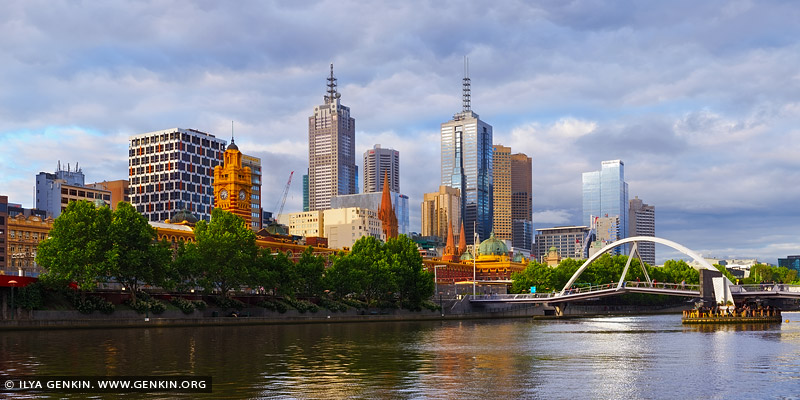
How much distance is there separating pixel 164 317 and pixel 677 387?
82.8 metres

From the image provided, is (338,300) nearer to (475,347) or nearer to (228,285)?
(228,285)

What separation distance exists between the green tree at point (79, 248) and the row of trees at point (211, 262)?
0.37 feet

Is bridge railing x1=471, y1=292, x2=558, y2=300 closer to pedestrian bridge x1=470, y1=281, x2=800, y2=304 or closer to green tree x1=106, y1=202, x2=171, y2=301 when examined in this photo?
pedestrian bridge x1=470, y1=281, x2=800, y2=304

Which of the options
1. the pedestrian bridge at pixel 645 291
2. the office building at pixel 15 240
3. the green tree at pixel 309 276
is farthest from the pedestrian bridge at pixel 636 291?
the office building at pixel 15 240

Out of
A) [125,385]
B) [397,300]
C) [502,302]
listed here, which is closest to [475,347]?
[125,385]

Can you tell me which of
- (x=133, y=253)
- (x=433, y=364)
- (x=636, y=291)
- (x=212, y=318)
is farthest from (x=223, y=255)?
(x=433, y=364)

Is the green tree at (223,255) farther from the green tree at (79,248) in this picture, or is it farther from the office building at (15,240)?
the office building at (15,240)

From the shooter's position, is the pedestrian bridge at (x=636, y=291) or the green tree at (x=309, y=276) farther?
the green tree at (x=309, y=276)

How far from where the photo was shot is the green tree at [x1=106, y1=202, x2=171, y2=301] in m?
112

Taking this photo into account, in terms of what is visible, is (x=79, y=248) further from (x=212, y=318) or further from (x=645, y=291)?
(x=645, y=291)

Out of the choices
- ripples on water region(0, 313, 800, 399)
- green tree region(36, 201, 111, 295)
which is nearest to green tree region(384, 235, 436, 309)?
green tree region(36, 201, 111, 295)

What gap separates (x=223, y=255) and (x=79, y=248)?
2460cm

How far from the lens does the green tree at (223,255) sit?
129250 millimetres

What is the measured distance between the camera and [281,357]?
6369 centimetres
